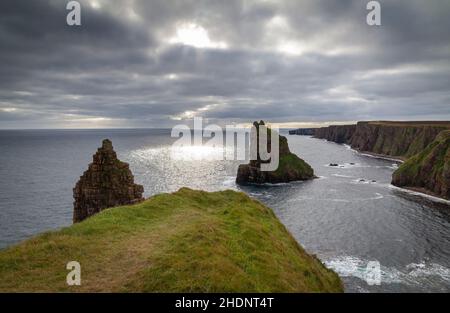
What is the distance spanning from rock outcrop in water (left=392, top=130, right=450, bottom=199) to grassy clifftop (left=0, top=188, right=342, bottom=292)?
103m

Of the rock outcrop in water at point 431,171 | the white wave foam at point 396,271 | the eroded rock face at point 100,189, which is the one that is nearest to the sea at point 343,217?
the white wave foam at point 396,271

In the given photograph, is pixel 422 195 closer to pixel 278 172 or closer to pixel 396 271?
pixel 278 172

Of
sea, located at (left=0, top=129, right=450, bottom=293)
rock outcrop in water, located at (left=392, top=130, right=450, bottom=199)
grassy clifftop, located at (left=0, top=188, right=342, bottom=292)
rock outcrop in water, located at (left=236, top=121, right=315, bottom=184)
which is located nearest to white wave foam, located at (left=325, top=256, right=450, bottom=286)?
sea, located at (left=0, top=129, right=450, bottom=293)

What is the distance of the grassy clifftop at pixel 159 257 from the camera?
58.1 feet

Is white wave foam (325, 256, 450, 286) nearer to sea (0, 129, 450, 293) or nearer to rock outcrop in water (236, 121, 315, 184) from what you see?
sea (0, 129, 450, 293)

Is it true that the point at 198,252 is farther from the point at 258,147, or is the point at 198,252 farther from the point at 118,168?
the point at 258,147

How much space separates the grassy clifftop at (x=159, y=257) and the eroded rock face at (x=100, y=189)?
101 ft

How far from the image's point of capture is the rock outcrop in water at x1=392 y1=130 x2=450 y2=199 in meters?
108

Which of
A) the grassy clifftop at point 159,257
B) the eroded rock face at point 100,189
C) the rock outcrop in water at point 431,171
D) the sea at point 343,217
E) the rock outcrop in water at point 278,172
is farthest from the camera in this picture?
the rock outcrop in water at point 278,172

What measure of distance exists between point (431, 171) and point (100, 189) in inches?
4712

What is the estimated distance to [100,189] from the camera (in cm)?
6081

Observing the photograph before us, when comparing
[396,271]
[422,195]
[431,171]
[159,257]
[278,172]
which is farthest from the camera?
[278,172]

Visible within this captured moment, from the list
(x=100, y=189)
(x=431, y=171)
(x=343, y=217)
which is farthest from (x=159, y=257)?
(x=431, y=171)

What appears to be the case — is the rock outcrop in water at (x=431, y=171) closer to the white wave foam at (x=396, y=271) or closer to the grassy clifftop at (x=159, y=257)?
the white wave foam at (x=396, y=271)
